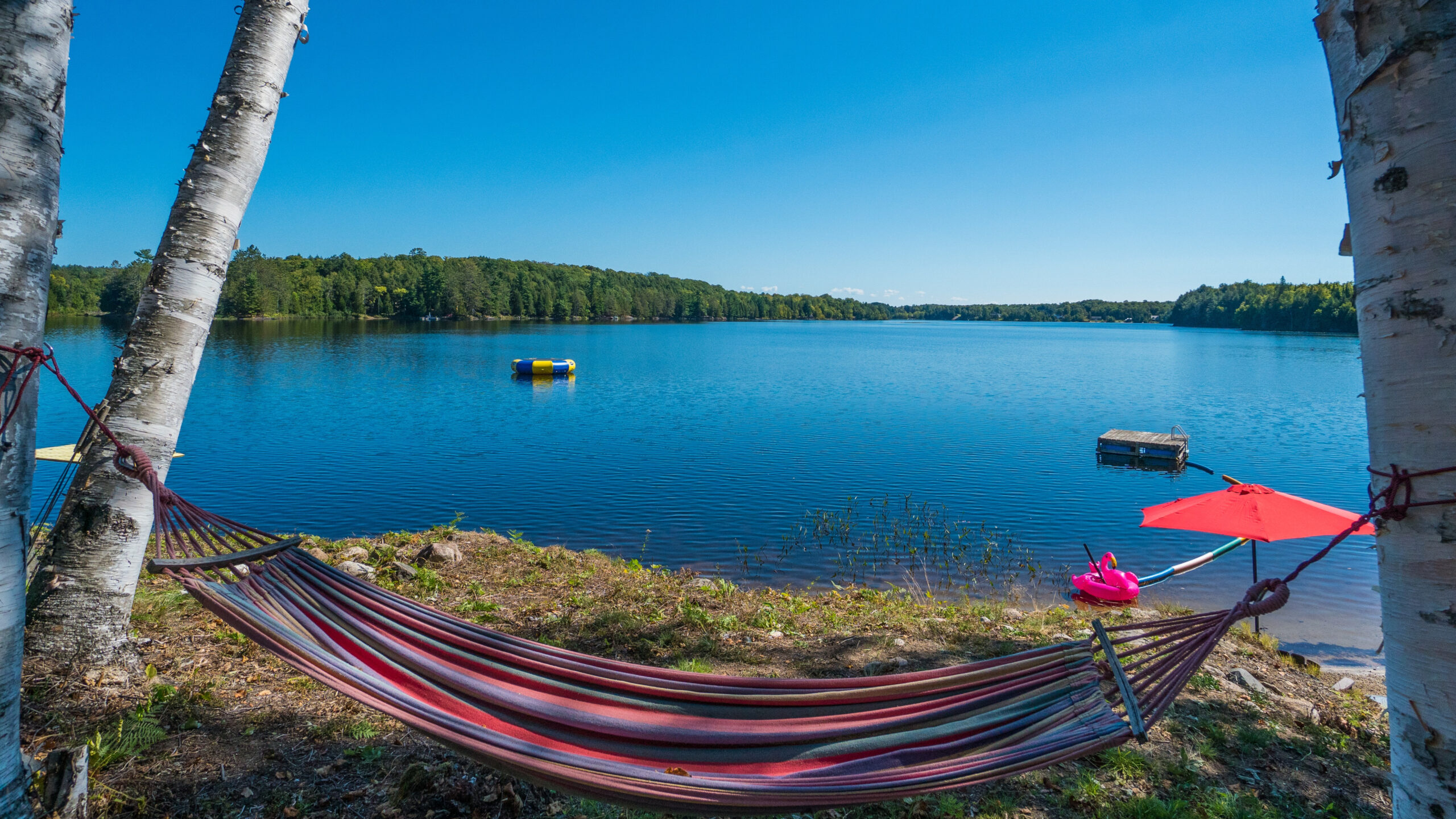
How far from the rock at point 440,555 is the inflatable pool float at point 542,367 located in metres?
25.6

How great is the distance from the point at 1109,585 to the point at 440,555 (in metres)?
7.02

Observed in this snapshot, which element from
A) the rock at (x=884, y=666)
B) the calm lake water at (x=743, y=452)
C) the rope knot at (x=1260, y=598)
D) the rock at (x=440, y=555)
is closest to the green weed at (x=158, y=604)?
the rock at (x=440, y=555)

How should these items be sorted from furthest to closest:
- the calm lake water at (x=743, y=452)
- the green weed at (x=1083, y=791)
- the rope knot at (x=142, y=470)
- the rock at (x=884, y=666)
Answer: the calm lake water at (x=743, y=452) → the rock at (x=884, y=666) → the green weed at (x=1083, y=791) → the rope knot at (x=142, y=470)

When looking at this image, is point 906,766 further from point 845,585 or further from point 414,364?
point 414,364

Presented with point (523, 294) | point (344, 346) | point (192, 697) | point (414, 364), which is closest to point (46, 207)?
point (192, 697)

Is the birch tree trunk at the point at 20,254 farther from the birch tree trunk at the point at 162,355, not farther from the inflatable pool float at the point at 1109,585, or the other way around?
the inflatable pool float at the point at 1109,585

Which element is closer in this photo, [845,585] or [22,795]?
[22,795]

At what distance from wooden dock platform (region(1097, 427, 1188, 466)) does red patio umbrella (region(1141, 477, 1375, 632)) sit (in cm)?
1060

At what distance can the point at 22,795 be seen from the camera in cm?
179

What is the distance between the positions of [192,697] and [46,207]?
6.51 ft

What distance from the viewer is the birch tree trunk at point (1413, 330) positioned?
1381mm

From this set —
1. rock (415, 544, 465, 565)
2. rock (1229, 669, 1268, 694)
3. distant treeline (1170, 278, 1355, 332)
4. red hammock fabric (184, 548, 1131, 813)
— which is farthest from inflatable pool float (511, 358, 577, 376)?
distant treeline (1170, 278, 1355, 332)

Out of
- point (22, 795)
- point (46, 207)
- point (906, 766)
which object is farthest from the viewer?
point (906, 766)

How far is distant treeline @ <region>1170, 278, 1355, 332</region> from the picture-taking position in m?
77.5
